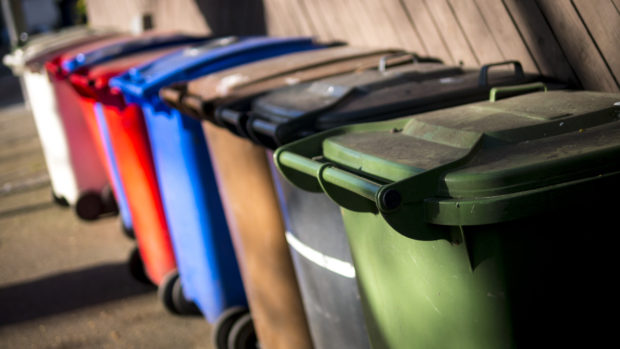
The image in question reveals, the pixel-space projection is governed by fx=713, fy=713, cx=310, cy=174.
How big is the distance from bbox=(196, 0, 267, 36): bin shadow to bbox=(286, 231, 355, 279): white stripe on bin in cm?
356

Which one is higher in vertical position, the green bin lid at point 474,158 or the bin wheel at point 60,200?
the green bin lid at point 474,158

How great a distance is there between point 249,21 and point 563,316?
4875 millimetres

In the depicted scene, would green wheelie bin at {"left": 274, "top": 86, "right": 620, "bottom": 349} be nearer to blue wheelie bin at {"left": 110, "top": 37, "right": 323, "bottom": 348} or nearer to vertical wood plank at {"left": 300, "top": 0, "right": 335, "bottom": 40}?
blue wheelie bin at {"left": 110, "top": 37, "right": 323, "bottom": 348}

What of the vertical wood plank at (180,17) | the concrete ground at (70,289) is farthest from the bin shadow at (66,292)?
the vertical wood plank at (180,17)

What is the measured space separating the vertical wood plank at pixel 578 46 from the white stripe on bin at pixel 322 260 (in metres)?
1.18

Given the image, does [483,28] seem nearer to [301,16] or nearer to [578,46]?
[578,46]

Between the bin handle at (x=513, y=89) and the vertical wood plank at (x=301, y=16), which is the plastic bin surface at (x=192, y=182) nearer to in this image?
the vertical wood plank at (x=301, y=16)

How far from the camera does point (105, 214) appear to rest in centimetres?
649

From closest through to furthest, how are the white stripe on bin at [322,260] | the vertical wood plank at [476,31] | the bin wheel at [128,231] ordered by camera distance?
the white stripe on bin at [322,260] < the vertical wood plank at [476,31] < the bin wheel at [128,231]

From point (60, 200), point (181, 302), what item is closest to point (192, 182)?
point (181, 302)

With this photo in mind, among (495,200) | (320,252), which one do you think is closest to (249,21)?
(320,252)

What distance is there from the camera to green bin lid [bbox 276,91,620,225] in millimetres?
1359

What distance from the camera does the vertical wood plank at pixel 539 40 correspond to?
8.89 ft

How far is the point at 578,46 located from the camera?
8.57ft
